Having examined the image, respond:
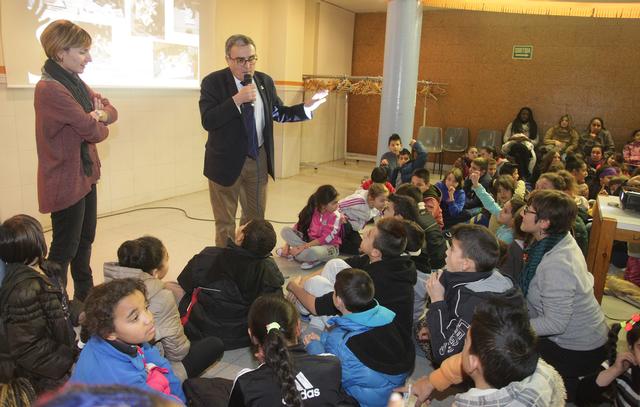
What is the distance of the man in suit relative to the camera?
2777 millimetres

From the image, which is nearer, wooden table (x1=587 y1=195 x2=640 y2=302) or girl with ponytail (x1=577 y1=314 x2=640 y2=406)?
girl with ponytail (x1=577 y1=314 x2=640 y2=406)

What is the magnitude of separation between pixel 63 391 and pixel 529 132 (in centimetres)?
803

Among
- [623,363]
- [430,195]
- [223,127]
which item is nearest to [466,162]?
[430,195]

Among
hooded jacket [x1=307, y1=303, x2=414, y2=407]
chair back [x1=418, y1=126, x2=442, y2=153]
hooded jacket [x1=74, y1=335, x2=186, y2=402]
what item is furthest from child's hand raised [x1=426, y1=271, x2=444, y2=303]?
chair back [x1=418, y1=126, x2=442, y2=153]

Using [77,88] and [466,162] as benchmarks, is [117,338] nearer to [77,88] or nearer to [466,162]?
[77,88]

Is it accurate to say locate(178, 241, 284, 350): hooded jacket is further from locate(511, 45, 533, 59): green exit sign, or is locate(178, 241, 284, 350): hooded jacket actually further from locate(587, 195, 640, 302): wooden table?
locate(511, 45, 533, 59): green exit sign

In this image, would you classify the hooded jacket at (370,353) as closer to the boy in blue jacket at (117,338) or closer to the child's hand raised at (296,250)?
the boy in blue jacket at (117,338)

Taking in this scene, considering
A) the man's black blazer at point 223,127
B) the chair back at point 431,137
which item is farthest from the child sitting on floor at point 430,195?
the chair back at point 431,137

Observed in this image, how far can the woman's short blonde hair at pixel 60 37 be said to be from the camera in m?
2.23

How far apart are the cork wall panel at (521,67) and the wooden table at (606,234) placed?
17.8 feet

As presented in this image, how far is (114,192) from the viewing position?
15.6 feet

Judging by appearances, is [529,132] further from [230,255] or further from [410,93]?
[230,255]

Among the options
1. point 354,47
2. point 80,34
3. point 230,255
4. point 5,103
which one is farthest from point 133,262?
point 354,47

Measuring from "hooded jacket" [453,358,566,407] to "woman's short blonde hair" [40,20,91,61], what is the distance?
2235 millimetres
